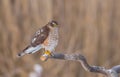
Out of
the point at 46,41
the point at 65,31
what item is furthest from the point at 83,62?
the point at 65,31

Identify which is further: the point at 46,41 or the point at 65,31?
the point at 65,31

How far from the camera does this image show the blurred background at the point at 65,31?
2.47 meters

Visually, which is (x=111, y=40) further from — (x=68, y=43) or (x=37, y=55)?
(x=37, y=55)

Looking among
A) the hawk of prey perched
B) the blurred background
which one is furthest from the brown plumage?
the blurred background

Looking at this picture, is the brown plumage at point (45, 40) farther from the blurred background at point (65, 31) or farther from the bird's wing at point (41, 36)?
the blurred background at point (65, 31)

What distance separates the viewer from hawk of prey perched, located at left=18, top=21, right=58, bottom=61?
0.69m

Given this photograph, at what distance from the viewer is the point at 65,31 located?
8.30ft

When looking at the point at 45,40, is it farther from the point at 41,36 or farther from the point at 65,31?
the point at 65,31

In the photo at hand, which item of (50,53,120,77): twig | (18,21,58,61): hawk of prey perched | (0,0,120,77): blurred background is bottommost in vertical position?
(0,0,120,77): blurred background

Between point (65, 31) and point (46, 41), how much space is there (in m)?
1.81

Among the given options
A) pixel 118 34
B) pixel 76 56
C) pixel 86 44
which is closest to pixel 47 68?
pixel 86 44

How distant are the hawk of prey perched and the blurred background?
1.66 meters

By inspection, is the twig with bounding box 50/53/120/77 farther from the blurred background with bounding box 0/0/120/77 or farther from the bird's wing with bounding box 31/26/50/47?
the blurred background with bounding box 0/0/120/77

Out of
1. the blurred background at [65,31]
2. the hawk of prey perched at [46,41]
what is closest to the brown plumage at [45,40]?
the hawk of prey perched at [46,41]
